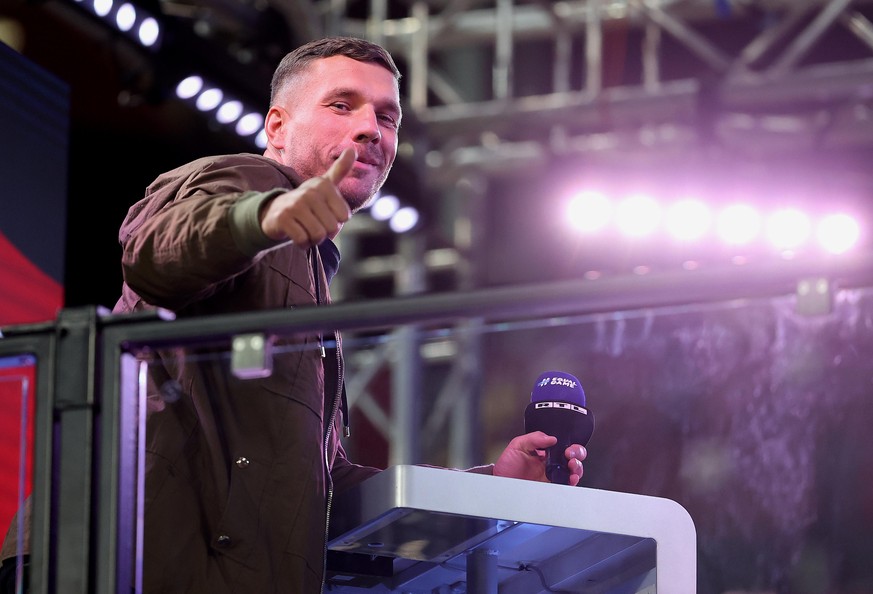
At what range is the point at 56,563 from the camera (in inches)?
45.5

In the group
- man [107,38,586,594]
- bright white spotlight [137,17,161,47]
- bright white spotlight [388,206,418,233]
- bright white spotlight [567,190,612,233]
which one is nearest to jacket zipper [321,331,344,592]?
man [107,38,586,594]

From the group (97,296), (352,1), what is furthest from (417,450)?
(352,1)

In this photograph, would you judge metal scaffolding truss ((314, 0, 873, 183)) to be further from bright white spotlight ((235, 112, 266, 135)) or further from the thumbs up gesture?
the thumbs up gesture

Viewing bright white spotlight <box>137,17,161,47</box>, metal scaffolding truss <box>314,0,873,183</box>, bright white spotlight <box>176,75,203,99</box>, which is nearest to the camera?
bright white spotlight <box>137,17,161,47</box>

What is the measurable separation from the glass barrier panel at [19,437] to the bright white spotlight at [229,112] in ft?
11.2

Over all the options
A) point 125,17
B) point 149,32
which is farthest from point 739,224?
point 125,17

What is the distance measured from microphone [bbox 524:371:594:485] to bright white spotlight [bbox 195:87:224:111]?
3328 mm

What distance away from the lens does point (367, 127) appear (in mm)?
1874

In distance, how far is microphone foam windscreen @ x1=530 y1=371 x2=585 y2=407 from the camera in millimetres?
1245

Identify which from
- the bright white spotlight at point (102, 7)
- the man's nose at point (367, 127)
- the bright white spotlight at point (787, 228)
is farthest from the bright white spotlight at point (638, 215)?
the man's nose at point (367, 127)

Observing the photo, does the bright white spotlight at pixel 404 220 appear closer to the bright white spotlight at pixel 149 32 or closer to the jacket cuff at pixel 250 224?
the bright white spotlight at pixel 149 32

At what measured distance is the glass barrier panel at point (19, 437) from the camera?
1.19 m

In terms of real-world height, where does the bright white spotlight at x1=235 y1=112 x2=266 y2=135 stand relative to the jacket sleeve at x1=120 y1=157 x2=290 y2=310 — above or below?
above

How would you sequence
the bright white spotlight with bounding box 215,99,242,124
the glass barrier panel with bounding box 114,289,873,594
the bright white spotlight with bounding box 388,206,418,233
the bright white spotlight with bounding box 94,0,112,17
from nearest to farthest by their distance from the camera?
the glass barrier panel with bounding box 114,289,873,594, the bright white spotlight with bounding box 94,0,112,17, the bright white spotlight with bounding box 215,99,242,124, the bright white spotlight with bounding box 388,206,418,233
